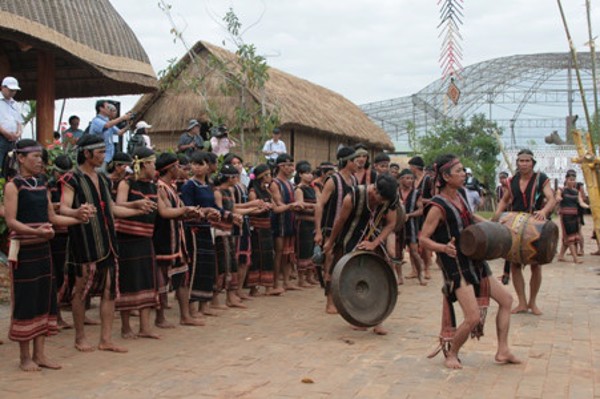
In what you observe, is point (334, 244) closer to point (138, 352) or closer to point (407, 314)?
point (407, 314)

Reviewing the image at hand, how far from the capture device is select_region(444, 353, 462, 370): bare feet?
602 centimetres

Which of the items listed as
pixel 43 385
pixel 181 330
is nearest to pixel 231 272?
pixel 181 330

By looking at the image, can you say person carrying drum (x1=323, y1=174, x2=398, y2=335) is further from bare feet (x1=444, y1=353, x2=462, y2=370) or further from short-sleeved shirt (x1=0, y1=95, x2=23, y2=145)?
short-sleeved shirt (x1=0, y1=95, x2=23, y2=145)

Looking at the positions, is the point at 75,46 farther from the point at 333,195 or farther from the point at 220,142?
the point at 333,195

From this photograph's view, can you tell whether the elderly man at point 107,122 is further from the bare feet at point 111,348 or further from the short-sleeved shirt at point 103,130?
the bare feet at point 111,348

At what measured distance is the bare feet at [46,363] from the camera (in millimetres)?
6008

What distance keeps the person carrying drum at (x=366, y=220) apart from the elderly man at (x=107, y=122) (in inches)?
160

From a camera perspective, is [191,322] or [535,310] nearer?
[191,322]

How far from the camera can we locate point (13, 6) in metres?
9.75

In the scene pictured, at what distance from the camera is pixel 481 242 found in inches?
232

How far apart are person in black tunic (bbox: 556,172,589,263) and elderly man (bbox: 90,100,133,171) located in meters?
8.70

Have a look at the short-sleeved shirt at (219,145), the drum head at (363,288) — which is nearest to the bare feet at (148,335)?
the drum head at (363,288)

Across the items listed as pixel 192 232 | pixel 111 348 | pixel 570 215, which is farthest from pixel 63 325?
pixel 570 215

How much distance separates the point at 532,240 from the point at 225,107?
1206 centimetres
